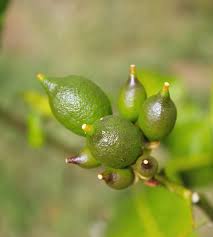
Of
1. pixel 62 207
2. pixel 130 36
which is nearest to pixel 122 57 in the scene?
pixel 130 36

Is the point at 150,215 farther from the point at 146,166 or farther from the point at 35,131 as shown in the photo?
the point at 146,166

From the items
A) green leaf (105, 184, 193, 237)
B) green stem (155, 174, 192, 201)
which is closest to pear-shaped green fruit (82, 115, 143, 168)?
green stem (155, 174, 192, 201)

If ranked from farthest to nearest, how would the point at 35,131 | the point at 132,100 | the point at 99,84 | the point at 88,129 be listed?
the point at 99,84 → the point at 35,131 → the point at 132,100 → the point at 88,129

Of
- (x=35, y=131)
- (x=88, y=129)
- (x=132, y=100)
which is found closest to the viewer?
(x=88, y=129)

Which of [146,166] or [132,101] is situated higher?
[132,101]

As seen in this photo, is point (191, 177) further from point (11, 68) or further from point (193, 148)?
point (11, 68)

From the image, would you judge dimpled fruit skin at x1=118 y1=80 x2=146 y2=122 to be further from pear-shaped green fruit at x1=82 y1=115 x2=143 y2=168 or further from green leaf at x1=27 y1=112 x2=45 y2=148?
green leaf at x1=27 y1=112 x2=45 y2=148

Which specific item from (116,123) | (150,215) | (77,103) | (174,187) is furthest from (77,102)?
(150,215)
